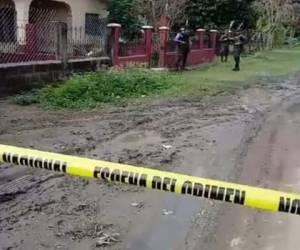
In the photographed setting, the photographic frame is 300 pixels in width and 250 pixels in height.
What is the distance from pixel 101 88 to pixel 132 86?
44.5 inches

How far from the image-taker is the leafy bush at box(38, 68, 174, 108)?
10.7 meters

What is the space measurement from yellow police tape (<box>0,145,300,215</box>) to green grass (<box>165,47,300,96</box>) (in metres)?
10.4

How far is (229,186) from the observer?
7.55ft

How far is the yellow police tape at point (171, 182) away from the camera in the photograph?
88.9 inches

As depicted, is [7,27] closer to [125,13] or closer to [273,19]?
[125,13]

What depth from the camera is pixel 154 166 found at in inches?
255

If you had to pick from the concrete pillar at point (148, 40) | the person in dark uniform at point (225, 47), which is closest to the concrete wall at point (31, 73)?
the concrete pillar at point (148, 40)

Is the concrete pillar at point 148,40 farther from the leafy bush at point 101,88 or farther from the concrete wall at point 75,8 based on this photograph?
the leafy bush at point 101,88

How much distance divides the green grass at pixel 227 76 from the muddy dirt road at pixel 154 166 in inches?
99.1

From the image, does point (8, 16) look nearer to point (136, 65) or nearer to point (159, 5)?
point (136, 65)

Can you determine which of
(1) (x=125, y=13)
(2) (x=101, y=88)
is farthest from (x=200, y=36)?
(2) (x=101, y=88)

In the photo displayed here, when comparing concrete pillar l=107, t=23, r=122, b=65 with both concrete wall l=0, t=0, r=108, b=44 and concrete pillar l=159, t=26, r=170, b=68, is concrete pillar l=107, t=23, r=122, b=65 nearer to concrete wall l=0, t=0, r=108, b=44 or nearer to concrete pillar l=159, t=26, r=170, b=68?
concrete pillar l=159, t=26, r=170, b=68

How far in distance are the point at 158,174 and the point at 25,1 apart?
17.3m

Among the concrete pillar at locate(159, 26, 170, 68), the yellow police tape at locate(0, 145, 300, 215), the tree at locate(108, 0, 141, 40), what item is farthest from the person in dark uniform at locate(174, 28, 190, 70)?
the yellow police tape at locate(0, 145, 300, 215)
